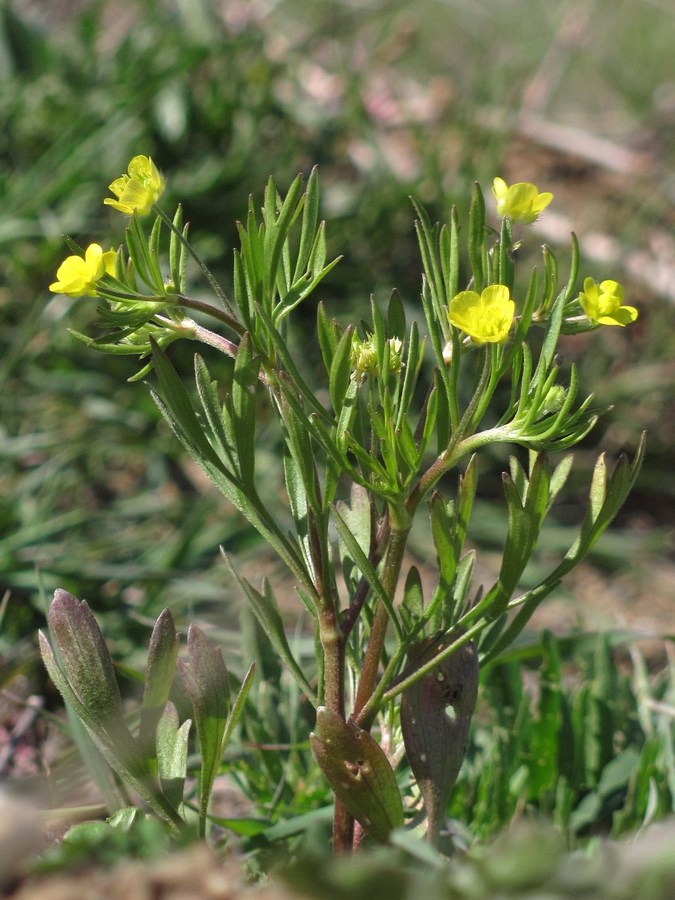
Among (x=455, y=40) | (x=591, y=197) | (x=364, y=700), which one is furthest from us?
(x=455, y=40)

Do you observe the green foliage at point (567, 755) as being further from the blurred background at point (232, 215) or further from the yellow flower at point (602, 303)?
the yellow flower at point (602, 303)

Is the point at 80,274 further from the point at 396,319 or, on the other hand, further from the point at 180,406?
the point at 396,319

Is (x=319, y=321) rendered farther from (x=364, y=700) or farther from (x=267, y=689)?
(x=267, y=689)

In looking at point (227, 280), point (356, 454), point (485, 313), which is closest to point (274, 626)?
point (356, 454)

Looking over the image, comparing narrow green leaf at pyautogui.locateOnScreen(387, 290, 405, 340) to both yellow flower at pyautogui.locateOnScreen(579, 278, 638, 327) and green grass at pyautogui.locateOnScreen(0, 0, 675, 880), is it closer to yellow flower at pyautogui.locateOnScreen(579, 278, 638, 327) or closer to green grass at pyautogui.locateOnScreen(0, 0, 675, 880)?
yellow flower at pyautogui.locateOnScreen(579, 278, 638, 327)

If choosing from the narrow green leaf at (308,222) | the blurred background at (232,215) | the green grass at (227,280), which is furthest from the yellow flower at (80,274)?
the blurred background at (232,215)

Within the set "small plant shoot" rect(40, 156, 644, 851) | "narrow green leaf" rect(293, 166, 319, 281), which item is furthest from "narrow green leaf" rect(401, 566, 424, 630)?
"narrow green leaf" rect(293, 166, 319, 281)

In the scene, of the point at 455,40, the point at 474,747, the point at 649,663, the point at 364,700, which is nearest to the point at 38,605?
the point at 474,747
